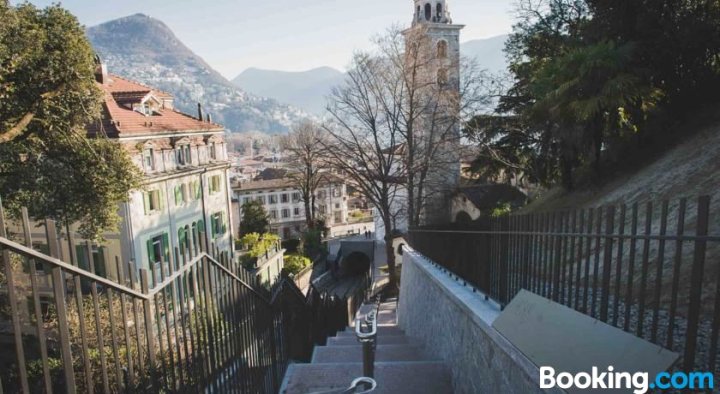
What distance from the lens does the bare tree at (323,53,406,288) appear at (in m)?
19.7

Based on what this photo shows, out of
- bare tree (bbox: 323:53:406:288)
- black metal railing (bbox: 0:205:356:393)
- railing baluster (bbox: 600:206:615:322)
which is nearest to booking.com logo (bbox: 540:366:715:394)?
railing baluster (bbox: 600:206:615:322)

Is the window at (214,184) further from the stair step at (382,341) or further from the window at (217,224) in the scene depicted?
the stair step at (382,341)

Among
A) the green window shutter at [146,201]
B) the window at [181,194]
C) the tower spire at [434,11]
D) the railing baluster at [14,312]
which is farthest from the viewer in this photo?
the tower spire at [434,11]

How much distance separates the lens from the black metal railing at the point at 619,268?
2.28m

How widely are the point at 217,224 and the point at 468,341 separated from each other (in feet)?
70.9

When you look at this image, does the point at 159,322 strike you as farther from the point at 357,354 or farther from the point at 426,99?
the point at 426,99

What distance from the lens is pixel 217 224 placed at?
24250mm

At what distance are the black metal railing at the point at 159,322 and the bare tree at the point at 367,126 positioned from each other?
14145 millimetres

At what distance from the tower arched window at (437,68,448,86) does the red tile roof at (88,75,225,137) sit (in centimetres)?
1224

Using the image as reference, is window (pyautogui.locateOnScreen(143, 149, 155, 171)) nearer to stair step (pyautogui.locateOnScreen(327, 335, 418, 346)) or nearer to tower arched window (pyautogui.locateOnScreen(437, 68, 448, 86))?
tower arched window (pyautogui.locateOnScreen(437, 68, 448, 86))

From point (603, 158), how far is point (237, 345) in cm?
1487

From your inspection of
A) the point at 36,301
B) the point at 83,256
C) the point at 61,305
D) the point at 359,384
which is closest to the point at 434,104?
the point at 83,256

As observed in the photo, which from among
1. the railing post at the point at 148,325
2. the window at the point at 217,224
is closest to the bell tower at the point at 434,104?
the window at the point at 217,224

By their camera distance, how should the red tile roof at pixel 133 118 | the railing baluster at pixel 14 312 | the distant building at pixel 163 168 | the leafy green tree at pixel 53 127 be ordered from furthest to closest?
the distant building at pixel 163 168 → the red tile roof at pixel 133 118 → the leafy green tree at pixel 53 127 → the railing baluster at pixel 14 312
